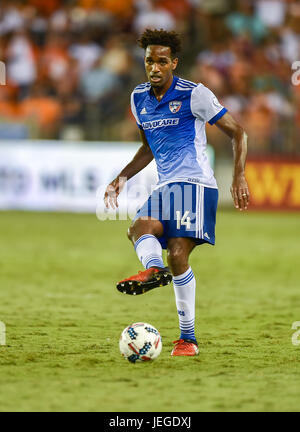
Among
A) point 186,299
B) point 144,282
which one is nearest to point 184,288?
point 186,299

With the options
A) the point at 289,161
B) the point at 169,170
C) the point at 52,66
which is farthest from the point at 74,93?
the point at 169,170

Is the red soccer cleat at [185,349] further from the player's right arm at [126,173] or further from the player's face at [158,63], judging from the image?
the player's face at [158,63]

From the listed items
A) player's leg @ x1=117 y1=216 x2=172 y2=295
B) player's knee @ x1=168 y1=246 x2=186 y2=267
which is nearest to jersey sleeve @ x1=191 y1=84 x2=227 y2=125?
player's leg @ x1=117 y1=216 x2=172 y2=295

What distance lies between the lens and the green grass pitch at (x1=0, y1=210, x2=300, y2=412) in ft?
16.1

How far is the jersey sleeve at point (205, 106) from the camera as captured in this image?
6.14m

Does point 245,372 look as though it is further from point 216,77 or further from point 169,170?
point 216,77

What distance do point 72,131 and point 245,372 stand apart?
12457 millimetres

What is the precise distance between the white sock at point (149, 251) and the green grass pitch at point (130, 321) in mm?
695

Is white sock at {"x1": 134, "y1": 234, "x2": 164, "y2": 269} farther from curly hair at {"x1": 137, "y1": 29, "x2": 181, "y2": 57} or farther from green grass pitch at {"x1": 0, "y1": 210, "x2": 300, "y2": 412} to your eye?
curly hair at {"x1": 137, "y1": 29, "x2": 181, "y2": 57}

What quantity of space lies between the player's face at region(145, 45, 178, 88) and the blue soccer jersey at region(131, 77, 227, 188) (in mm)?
132

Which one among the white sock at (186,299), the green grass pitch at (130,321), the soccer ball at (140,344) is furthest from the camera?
the white sock at (186,299)

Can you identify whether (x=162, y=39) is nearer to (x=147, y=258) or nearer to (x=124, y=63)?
(x=147, y=258)

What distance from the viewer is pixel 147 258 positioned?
593cm

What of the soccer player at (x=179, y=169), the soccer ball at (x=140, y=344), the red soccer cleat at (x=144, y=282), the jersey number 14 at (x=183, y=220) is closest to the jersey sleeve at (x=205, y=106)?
the soccer player at (x=179, y=169)
